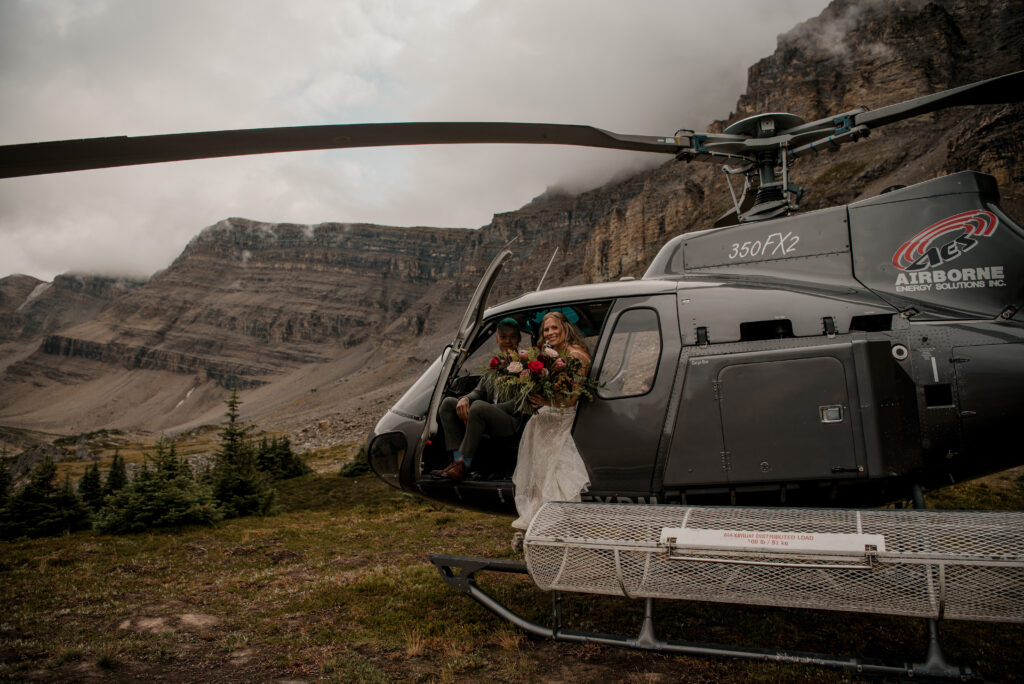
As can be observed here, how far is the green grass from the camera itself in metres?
4.36

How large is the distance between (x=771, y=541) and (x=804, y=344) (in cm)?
157

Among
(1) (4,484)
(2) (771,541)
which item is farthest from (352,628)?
(1) (4,484)

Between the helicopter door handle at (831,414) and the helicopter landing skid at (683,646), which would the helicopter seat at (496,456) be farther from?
the helicopter door handle at (831,414)

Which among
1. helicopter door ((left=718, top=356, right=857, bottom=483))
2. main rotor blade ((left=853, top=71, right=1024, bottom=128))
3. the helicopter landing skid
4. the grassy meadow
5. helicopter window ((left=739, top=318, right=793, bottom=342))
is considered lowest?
the grassy meadow

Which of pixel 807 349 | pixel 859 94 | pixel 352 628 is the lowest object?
pixel 352 628

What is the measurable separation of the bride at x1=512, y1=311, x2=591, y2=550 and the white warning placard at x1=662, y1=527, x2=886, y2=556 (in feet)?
3.85

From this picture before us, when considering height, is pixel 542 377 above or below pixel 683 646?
above

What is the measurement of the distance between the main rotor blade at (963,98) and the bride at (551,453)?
3.10 metres

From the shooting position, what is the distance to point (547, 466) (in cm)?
511

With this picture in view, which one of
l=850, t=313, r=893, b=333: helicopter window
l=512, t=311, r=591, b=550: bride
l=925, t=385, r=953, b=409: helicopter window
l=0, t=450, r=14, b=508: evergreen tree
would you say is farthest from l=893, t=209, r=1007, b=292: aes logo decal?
l=0, t=450, r=14, b=508: evergreen tree

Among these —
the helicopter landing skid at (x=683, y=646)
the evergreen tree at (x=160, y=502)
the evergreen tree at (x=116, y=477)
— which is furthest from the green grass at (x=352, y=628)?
the evergreen tree at (x=116, y=477)

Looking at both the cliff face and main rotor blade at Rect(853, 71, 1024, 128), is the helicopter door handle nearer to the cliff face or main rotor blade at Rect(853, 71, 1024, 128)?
A: main rotor blade at Rect(853, 71, 1024, 128)

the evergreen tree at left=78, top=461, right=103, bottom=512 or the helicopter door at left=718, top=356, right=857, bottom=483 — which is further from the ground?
the helicopter door at left=718, top=356, right=857, bottom=483

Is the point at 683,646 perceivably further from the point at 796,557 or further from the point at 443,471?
the point at 443,471
